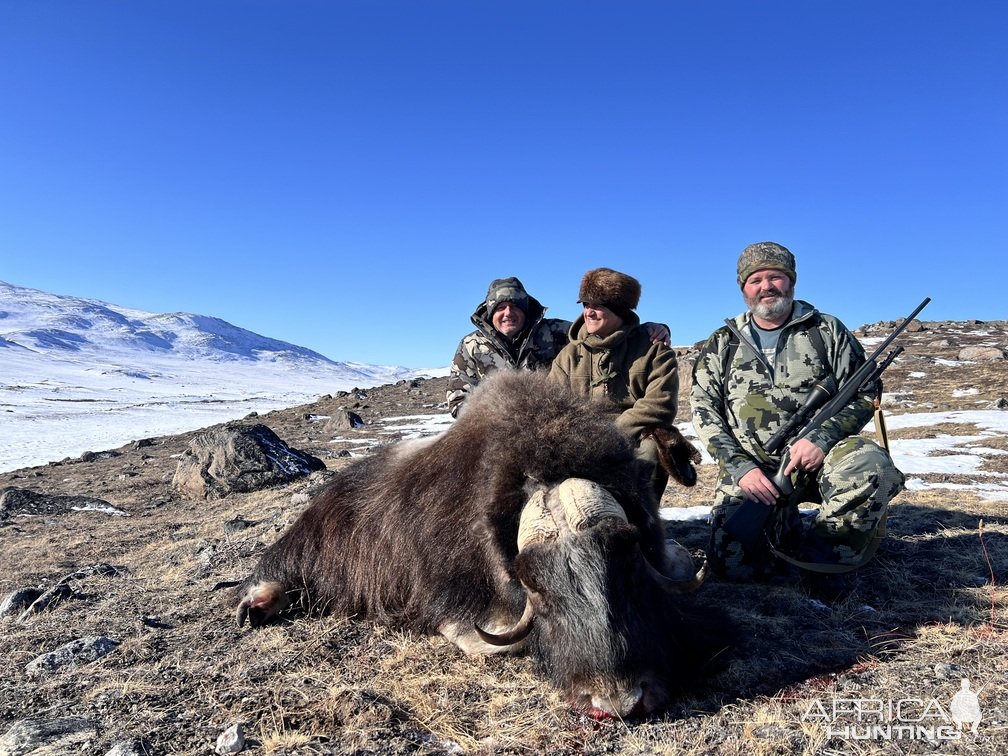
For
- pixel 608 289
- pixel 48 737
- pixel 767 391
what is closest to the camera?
pixel 48 737

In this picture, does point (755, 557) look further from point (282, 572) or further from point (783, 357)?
point (282, 572)

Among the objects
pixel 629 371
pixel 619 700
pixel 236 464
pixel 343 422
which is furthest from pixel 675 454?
pixel 343 422

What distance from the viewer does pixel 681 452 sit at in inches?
149

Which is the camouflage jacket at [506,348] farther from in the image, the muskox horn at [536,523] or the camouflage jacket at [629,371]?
the muskox horn at [536,523]

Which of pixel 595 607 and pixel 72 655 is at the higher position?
pixel 595 607

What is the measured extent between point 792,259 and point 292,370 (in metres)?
161

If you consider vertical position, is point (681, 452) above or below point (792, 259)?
below

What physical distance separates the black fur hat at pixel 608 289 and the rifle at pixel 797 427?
1226 mm

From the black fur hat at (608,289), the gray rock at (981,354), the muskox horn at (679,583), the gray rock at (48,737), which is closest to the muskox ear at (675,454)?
the black fur hat at (608,289)

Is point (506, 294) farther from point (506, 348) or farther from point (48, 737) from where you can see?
point (48, 737)

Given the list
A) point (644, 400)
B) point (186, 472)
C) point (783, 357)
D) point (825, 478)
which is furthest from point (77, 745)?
point (186, 472)

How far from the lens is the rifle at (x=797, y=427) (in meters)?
3.43

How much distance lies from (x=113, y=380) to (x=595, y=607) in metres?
94.4

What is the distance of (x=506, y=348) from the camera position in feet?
15.2
